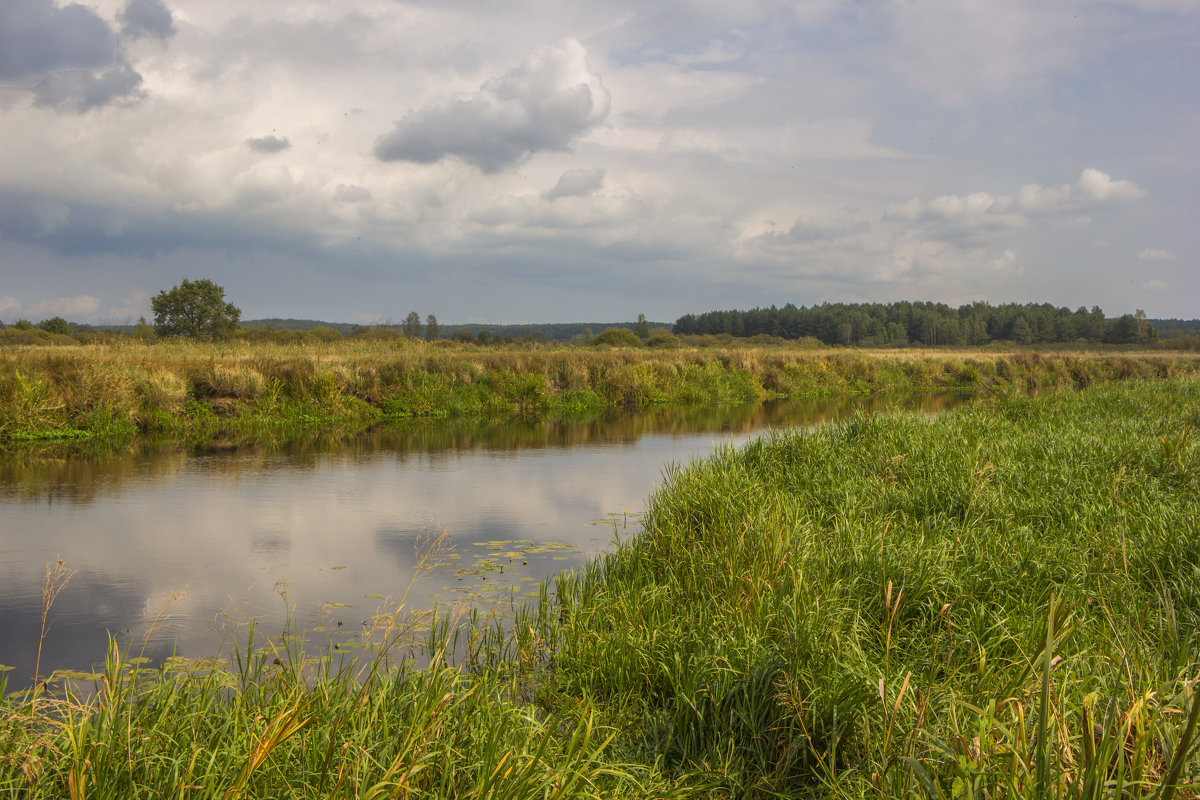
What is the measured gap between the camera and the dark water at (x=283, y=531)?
5.98 m

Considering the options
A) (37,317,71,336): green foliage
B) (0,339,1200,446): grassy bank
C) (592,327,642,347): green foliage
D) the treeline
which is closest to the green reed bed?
(0,339,1200,446): grassy bank

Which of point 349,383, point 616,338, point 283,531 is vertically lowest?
point 283,531

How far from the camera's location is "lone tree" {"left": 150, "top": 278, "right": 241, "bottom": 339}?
2063 inches

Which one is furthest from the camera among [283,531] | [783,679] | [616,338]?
[616,338]

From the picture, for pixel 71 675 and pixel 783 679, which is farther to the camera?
pixel 71 675

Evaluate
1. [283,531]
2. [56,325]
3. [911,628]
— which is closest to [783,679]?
[911,628]

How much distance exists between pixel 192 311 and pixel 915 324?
90249 millimetres

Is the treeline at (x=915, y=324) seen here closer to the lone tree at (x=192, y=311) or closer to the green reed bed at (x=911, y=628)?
the lone tree at (x=192, y=311)

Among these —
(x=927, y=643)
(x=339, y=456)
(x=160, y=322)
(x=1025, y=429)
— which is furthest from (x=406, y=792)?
(x=160, y=322)

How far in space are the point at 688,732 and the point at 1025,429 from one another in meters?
10.1

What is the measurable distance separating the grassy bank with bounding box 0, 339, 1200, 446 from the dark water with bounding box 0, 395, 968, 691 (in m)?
2.88

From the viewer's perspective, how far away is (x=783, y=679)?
3889mm

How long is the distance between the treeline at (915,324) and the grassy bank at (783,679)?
9026 cm

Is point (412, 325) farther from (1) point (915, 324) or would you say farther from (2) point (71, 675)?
(1) point (915, 324)
